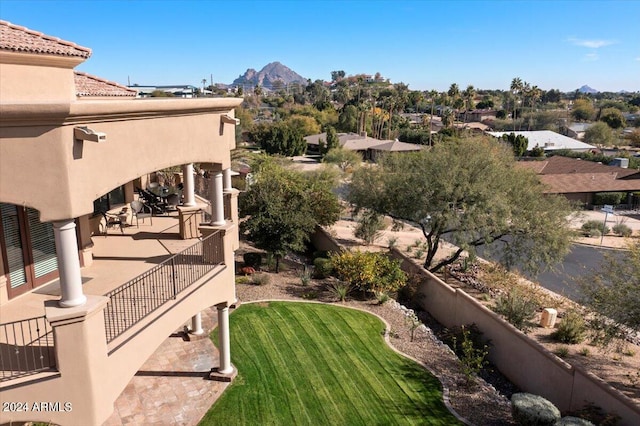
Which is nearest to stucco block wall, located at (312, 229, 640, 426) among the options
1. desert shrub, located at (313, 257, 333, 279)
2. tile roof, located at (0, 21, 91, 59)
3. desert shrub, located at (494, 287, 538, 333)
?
desert shrub, located at (494, 287, 538, 333)

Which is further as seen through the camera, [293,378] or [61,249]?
[293,378]

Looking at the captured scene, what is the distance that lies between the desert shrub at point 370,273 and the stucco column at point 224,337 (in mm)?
8631

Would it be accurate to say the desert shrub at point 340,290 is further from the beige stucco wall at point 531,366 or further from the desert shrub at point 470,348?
the desert shrub at point 470,348

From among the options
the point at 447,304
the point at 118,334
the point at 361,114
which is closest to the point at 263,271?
the point at 447,304

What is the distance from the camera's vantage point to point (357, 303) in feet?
69.0

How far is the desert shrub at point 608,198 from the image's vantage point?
4756cm

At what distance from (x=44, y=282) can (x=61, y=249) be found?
4.66 meters

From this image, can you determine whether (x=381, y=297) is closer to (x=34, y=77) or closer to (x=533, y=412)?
(x=533, y=412)

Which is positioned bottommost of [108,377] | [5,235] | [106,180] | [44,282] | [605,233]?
[605,233]

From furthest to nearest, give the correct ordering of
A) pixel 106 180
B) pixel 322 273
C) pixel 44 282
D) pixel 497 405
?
pixel 322 273, pixel 497 405, pixel 44 282, pixel 106 180

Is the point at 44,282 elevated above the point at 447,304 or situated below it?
above

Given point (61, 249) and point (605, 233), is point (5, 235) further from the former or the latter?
point (605, 233)

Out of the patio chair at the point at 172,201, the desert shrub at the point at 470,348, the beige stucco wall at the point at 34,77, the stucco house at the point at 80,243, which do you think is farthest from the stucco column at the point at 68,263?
the desert shrub at the point at 470,348

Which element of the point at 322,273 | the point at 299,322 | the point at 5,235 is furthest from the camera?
the point at 322,273
